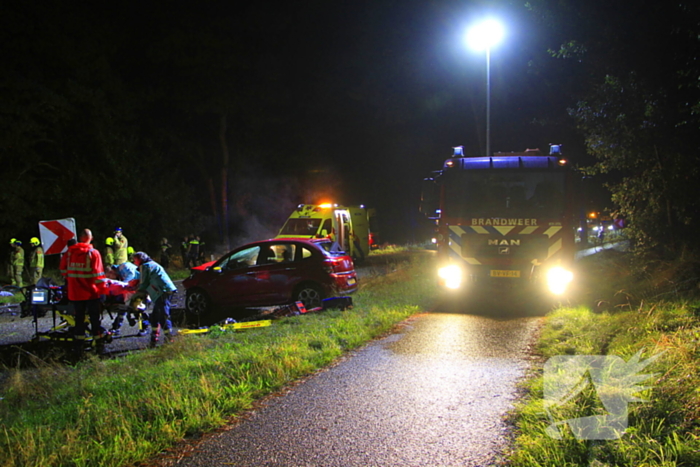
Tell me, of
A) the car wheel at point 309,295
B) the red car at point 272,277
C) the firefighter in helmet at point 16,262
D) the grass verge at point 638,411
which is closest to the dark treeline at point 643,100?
the grass verge at point 638,411

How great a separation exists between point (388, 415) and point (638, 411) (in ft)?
6.31

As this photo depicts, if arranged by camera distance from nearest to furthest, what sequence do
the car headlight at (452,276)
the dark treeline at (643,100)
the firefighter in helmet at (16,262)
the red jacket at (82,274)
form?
the red jacket at (82,274)
the car headlight at (452,276)
the dark treeline at (643,100)
the firefighter in helmet at (16,262)

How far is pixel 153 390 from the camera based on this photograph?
5.25 m

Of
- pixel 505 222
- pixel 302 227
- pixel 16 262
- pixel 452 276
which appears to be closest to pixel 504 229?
pixel 505 222

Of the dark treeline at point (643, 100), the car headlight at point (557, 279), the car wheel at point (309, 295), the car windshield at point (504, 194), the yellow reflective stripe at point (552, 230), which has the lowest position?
the car wheel at point (309, 295)

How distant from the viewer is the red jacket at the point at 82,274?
8.15 meters

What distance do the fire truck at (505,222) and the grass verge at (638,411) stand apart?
344 centimetres

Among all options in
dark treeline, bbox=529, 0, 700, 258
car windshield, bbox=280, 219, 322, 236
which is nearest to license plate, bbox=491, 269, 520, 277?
dark treeline, bbox=529, 0, 700, 258

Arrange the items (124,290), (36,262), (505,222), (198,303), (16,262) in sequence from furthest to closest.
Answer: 1. (36,262)
2. (16,262)
3. (198,303)
4. (505,222)
5. (124,290)

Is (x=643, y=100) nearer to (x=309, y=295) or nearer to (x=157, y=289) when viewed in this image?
(x=309, y=295)

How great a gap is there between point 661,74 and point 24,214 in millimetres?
20464

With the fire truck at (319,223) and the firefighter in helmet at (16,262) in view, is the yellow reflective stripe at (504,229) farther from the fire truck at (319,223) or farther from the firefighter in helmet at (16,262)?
the firefighter in helmet at (16,262)

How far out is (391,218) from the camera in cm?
5044

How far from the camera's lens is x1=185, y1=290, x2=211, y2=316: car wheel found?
11500mm
